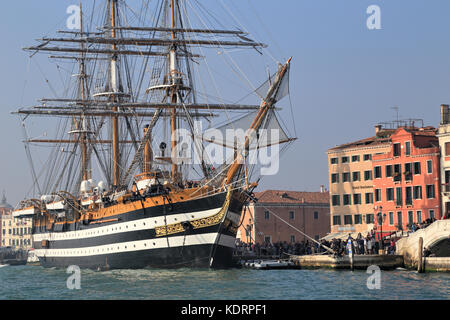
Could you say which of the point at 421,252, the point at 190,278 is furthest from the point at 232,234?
the point at 421,252

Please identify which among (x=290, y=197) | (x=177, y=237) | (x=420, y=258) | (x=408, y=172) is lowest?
(x=420, y=258)

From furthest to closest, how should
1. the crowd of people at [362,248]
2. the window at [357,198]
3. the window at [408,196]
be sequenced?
the window at [357,198] < the window at [408,196] < the crowd of people at [362,248]

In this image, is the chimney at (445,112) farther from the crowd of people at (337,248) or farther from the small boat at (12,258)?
the small boat at (12,258)

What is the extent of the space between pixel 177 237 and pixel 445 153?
25773 mm

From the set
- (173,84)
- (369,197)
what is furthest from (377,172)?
(173,84)

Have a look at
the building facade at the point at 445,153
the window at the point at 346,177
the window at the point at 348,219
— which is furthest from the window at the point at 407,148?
the window at the point at 348,219

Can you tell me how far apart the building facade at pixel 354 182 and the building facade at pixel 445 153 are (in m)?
9.92

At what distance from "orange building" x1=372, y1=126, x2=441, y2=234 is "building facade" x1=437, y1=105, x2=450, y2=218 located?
1.01 meters

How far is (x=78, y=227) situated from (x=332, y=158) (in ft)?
91.0

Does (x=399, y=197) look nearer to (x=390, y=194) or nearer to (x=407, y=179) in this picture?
(x=390, y=194)

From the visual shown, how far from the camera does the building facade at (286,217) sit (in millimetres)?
94938

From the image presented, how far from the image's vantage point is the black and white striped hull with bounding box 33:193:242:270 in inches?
2050

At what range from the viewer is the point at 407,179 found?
231ft

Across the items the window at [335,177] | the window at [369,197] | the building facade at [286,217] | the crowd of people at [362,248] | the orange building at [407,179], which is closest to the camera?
the crowd of people at [362,248]
